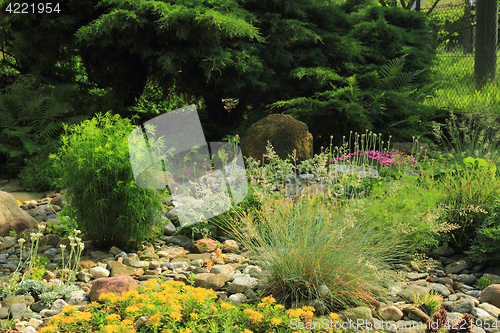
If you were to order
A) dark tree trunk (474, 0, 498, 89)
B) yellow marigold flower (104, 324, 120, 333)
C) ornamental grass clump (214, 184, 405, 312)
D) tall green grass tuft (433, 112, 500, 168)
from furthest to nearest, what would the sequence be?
dark tree trunk (474, 0, 498, 89), tall green grass tuft (433, 112, 500, 168), ornamental grass clump (214, 184, 405, 312), yellow marigold flower (104, 324, 120, 333)

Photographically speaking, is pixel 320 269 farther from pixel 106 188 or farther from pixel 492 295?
pixel 106 188

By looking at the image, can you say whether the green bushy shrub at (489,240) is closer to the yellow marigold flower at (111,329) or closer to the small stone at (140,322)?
the small stone at (140,322)

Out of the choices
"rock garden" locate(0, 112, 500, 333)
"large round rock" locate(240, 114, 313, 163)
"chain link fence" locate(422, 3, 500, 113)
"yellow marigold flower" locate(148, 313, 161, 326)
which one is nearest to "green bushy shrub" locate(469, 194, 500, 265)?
"rock garden" locate(0, 112, 500, 333)

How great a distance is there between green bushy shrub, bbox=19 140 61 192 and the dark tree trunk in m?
7.64

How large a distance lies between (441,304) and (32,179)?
5.07 m

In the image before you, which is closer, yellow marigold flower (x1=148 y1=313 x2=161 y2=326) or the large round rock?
yellow marigold flower (x1=148 y1=313 x2=161 y2=326)

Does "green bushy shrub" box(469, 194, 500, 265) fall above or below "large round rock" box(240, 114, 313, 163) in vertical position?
below

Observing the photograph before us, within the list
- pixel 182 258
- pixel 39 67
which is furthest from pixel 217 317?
pixel 39 67

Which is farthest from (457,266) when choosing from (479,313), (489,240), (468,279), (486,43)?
(486,43)

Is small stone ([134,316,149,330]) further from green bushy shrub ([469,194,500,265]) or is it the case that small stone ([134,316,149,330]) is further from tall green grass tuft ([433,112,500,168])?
tall green grass tuft ([433,112,500,168])

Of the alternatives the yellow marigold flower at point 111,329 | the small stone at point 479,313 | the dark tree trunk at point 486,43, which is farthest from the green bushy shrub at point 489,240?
the dark tree trunk at point 486,43

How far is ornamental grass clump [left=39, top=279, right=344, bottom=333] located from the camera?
1974mm

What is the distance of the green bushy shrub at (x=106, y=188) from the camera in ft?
10.4

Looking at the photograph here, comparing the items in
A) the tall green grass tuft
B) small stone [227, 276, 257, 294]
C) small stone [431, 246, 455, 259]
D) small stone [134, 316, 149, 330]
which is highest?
the tall green grass tuft
